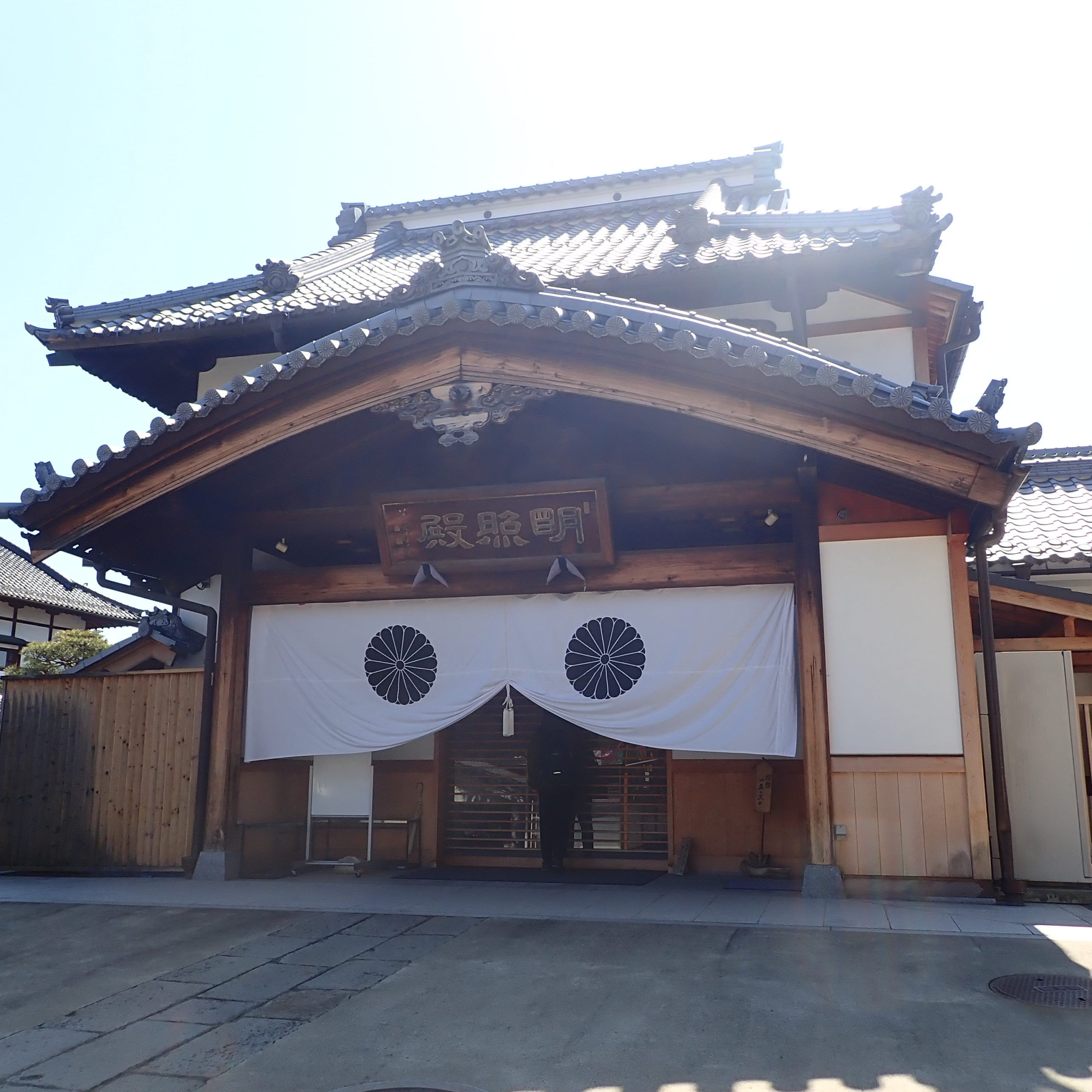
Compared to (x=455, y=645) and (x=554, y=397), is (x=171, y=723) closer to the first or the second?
(x=455, y=645)

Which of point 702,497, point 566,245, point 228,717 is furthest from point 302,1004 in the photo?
point 566,245

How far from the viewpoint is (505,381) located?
25.7 feet

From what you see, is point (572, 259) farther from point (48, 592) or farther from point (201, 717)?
point (48, 592)

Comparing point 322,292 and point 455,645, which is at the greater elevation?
point 322,292

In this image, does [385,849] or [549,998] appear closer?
[549,998]

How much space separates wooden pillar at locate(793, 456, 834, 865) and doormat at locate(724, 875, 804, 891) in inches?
29.2

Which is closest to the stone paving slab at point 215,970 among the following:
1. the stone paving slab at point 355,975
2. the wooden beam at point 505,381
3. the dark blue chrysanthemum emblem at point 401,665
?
the stone paving slab at point 355,975

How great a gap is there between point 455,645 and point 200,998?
418 centimetres

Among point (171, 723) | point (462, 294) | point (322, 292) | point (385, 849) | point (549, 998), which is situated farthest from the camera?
point (322, 292)

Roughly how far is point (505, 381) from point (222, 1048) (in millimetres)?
5080

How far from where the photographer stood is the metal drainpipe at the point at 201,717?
9.57 metres

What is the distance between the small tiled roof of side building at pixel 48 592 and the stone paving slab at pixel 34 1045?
2404cm

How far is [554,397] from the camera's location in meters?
8.48

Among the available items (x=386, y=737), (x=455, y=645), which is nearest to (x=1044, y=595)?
(x=455, y=645)
